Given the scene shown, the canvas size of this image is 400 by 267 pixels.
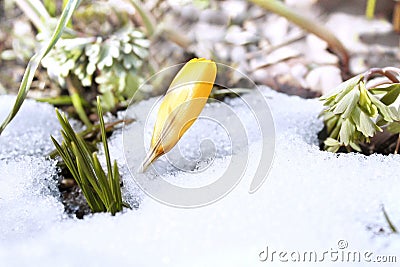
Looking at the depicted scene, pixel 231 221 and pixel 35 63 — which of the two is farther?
pixel 35 63

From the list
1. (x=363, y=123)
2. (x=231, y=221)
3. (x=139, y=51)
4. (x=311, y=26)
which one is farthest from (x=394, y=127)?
(x=139, y=51)

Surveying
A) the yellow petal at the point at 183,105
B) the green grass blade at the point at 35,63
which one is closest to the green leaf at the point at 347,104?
the yellow petal at the point at 183,105

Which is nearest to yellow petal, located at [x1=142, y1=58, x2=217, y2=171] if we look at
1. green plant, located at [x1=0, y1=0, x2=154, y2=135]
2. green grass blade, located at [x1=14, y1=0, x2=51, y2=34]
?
green plant, located at [x1=0, y1=0, x2=154, y2=135]

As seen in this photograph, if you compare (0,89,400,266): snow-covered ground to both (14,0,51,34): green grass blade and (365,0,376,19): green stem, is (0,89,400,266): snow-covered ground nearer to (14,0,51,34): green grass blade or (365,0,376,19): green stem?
(14,0,51,34): green grass blade

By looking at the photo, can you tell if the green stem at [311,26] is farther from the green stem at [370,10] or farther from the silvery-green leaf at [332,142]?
the silvery-green leaf at [332,142]

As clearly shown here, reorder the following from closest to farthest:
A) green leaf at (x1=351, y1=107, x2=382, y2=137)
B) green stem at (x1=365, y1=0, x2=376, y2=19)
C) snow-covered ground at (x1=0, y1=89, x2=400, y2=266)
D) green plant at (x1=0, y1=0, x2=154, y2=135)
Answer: snow-covered ground at (x1=0, y1=89, x2=400, y2=266) < green leaf at (x1=351, y1=107, x2=382, y2=137) < green plant at (x1=0, y1=0, x2=154, y2=135) < green stem at (x1=365, y1=0, x2=376, y2=19)

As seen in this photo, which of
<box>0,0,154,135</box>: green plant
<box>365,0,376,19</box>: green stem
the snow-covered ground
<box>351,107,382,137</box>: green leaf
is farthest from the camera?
<box>365,0,376,19</box>: green stem

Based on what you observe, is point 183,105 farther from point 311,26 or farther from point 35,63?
point 311,26
